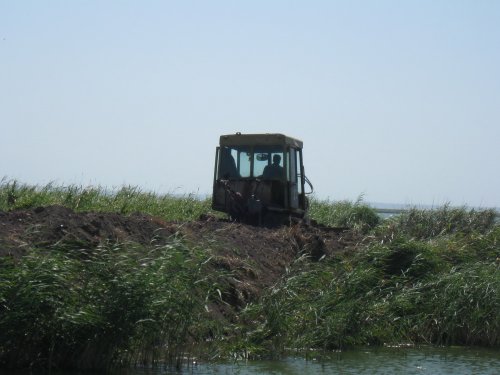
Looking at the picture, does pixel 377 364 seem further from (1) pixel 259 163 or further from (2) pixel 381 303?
(1) pixel 259 163

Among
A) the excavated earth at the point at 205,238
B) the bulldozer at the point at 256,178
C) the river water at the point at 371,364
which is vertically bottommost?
the river water at the point at 371,364

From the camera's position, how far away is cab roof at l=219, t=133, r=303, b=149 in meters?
19.6

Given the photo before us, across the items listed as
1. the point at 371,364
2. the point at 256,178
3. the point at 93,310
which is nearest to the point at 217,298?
the point at 371,364

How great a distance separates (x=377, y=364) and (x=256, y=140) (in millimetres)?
8440

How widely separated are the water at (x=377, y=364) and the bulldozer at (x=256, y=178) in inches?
277

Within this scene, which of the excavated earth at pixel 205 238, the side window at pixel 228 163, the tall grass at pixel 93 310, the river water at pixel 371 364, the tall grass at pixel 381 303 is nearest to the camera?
the tall grass at pixel 93 310

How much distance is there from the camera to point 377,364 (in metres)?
12.0

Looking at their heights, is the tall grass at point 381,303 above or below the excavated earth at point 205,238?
below

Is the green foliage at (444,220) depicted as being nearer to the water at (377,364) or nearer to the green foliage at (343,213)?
the green foliage at (343,213)

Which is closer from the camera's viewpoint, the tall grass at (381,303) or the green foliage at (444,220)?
the tall grass at (381,303)

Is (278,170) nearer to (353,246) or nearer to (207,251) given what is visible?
(353,246)

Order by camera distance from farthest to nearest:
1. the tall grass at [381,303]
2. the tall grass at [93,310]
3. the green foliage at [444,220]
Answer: the green foliage at [444,220], the tall grass at [381,303], the tall grass at [93,310]

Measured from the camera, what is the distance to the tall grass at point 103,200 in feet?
73.2

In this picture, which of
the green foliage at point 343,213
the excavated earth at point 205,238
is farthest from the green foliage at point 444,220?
the excavated earth at point 205,238
